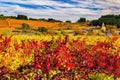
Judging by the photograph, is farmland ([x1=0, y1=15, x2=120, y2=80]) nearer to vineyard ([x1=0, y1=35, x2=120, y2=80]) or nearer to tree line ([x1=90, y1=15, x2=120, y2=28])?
vineyard ([x1=0, y1=35, x2=120, y2=80])

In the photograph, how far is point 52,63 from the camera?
32.4 ft

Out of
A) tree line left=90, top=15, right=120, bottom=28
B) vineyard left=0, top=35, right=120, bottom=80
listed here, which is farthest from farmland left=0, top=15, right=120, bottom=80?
tree line left=90, top=15, right=120, bottom=28

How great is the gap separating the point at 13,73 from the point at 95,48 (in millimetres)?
3257

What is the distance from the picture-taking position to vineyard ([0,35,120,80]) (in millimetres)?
9711

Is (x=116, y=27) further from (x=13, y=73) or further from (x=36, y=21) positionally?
(x=13, y=73)

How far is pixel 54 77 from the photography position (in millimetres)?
9836

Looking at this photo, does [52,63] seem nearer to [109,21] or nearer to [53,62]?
[53,62]

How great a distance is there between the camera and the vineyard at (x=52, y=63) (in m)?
9.71

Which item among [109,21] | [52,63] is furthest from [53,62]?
[109,21]

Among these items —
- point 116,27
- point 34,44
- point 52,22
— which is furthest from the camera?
point 52,22

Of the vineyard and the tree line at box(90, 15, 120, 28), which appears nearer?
the vineyard

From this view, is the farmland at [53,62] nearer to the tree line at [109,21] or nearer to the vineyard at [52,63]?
the vineyard at [52,63]

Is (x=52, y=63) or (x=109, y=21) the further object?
(x=109, y=21)

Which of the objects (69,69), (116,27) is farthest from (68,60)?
(116,27)
